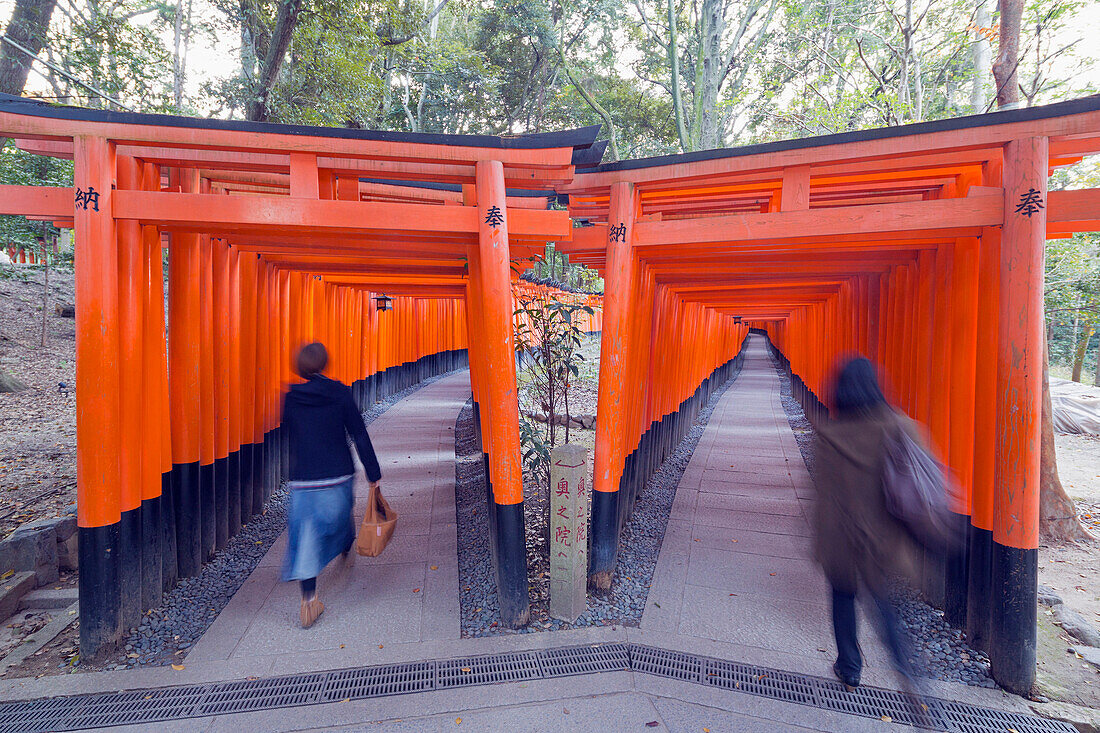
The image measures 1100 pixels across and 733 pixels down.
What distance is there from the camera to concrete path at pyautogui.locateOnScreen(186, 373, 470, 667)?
10.4 ft

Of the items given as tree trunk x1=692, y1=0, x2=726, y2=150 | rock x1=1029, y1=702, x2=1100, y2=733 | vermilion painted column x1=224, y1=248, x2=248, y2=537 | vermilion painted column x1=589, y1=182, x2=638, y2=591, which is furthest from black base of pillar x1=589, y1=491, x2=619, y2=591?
tree trunk x1=692, y1=0, x2=726, y2=150

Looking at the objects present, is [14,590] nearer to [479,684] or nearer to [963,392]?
[479,684]

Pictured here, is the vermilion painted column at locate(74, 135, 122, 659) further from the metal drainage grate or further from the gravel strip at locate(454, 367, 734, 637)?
the gravel strip at locate(454, 367, 734, 637)

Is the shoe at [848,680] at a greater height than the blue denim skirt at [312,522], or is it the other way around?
the blue denim skirt at [312,522]

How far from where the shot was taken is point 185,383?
3932 millimetres

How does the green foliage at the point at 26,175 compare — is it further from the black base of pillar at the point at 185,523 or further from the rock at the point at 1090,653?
the rock at the point at 1090,653

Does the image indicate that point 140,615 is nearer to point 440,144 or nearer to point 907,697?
point 440,144

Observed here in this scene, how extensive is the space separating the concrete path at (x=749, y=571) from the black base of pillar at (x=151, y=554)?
3110mm

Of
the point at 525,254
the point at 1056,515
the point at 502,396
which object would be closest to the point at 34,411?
the point at 525,254

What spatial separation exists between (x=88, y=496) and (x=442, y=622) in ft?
6.84

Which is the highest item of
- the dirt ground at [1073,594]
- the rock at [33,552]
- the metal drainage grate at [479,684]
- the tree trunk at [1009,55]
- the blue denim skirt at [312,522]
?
the tree trunk at [1009,55]

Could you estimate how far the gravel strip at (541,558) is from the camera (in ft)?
11.4

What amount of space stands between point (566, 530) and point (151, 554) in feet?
8.62

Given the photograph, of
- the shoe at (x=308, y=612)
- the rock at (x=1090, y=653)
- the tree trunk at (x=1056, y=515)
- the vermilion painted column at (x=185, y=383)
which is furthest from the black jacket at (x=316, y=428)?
the tree trunk at (x=1056, y=515)
